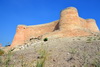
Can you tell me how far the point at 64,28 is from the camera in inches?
957

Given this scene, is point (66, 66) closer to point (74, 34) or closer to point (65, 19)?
point (74, 34)

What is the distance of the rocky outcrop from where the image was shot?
23.2 meters

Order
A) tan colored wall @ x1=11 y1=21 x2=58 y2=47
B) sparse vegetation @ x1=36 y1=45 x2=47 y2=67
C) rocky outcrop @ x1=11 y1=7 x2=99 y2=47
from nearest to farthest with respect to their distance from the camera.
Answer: sparse vegetation @ x1=36 y1=45 x2=47 y2=67, rocky outcrop @ x1=11 y1=7 x2=99 y2=47, tan colored wall @ x1=11 y1=21 x2=58 y2=47

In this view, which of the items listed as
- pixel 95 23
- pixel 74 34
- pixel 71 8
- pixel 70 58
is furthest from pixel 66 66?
pixel 95 23

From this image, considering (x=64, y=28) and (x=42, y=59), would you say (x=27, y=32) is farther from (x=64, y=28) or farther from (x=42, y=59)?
(x=42, y=59)

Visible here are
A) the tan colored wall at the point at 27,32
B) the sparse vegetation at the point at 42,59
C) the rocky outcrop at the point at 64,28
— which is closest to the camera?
the sparse vegetation at the point at 42,59

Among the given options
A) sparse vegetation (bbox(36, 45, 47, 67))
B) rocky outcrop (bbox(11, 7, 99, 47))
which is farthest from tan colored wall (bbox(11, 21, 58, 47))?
sparse vegetation (bbox(36, 45, 47, 67))

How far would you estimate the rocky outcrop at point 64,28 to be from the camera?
23.2 meters

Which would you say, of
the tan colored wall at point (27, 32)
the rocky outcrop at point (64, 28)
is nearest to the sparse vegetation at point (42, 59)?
the rocky outcrop at point (64, 28)

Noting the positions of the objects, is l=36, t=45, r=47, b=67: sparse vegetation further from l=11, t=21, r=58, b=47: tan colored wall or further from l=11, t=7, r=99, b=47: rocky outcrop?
l=11, t=21, r=58, b=47: tan colored wall

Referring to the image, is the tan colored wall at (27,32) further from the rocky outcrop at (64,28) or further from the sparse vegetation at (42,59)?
the sparse vegetation at (42,59)

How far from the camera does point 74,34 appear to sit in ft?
73.8

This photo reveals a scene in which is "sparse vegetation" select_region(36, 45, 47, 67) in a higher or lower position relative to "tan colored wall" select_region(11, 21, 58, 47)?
lower

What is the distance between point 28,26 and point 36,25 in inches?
72.3
